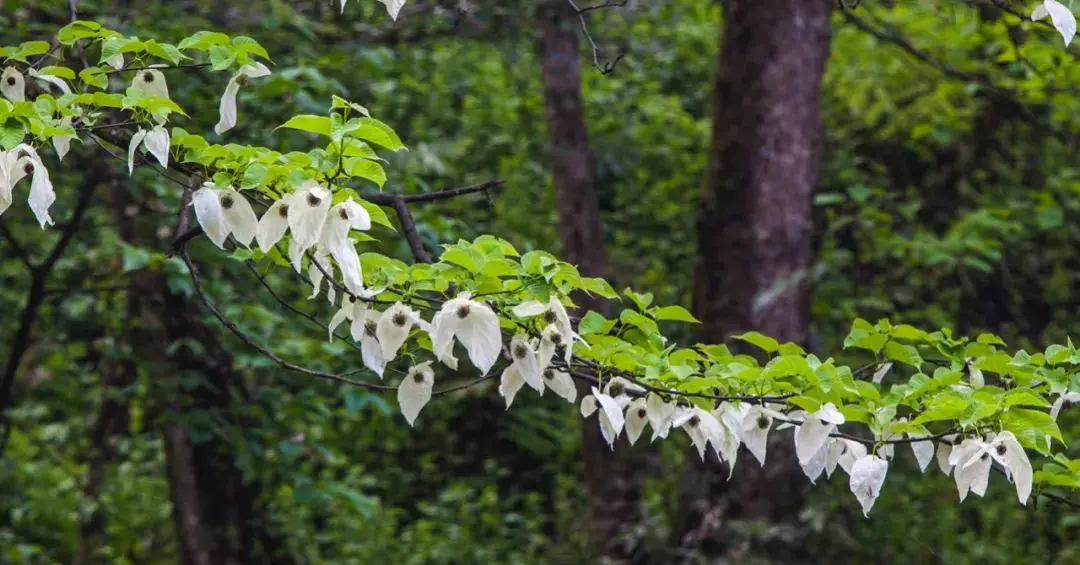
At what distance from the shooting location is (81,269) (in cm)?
560

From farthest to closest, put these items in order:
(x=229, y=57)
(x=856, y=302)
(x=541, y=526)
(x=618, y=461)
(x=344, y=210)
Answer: (x=541, y=526) < (x=856, y=302) < (x=618, y=461) < (x=229, y=57) < (x=344, y=210)

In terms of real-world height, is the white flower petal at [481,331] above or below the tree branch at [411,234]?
below

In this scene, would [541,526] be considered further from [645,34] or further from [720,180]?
[720,180]

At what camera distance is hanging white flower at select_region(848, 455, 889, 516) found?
2016 millimetres

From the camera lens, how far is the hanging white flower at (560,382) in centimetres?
211

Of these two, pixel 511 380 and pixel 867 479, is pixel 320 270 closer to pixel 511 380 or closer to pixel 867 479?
pixel 511 380

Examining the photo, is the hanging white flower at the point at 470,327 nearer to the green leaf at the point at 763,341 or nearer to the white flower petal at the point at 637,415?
the white flower petal at the point at 637,415

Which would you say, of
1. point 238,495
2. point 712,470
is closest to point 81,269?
point 238,495

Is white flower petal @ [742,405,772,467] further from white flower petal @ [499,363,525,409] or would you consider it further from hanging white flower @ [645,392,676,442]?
white flower petal @ [499,363,525,409]

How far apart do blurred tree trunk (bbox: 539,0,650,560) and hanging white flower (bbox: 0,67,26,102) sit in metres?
3.09

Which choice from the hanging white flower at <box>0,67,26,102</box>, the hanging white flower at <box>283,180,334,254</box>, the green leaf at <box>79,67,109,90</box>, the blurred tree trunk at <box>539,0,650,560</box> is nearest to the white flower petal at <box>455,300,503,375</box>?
the hanging white flower at <box>283,180,334,254</box>

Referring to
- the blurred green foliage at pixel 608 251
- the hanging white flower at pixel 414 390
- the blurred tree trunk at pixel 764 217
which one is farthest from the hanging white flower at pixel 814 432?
the blurred green foliage at pixel 608 251

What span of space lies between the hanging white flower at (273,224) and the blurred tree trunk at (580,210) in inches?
127

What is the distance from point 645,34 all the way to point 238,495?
127 inches
